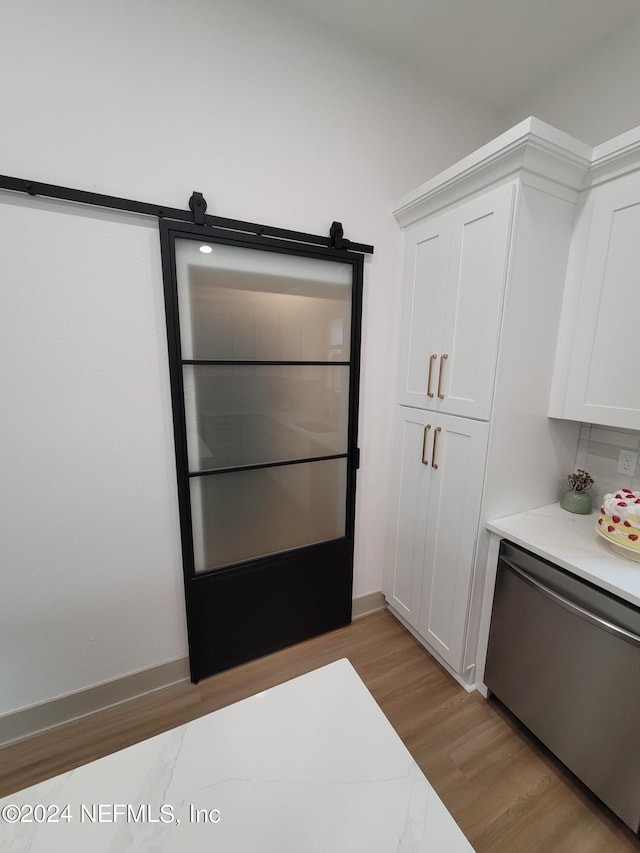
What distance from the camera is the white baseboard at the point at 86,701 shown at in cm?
141

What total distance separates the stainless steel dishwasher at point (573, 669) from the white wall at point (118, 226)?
1459 mm

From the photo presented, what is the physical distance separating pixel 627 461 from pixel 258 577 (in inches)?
69.5

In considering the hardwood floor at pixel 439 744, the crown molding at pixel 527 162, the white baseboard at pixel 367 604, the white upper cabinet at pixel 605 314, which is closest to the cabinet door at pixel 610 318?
the white upper cabinet at pixel 605 314

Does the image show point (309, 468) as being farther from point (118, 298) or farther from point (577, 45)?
point (577, 45)

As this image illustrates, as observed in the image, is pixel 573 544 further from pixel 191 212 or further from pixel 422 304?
pixel 191 212

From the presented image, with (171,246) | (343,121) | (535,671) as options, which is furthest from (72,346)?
(535,671)

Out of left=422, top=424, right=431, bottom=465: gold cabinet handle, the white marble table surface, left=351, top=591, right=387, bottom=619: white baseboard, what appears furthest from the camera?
left=351, top=591, right=387, bottom=619: white baseboard

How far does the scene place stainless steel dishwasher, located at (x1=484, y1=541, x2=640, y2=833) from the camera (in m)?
1.12

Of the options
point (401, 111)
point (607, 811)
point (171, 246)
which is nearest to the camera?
point (607, 811)

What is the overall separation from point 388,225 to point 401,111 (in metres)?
0.52

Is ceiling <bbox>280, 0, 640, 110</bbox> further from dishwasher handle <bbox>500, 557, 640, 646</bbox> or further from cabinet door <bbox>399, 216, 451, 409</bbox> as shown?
dishwasher handle <bbox>500, 557, 640, 646</bbox>

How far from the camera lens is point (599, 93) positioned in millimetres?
1592

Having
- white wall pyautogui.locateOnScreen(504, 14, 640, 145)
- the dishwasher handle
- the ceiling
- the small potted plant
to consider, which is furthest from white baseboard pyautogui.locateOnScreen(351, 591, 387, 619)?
the ceiling

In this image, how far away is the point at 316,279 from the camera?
5.47 ft
